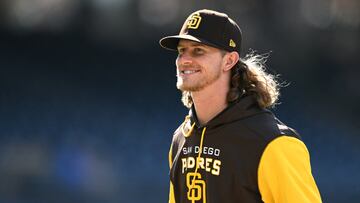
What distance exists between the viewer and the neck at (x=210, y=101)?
252 cm

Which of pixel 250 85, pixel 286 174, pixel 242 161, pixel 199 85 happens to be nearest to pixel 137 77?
pixel 250 85

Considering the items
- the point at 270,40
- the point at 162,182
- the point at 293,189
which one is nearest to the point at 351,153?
the point at 270,40

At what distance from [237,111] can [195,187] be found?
324 mm

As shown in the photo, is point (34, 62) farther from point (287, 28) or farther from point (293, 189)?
point (293, 189)

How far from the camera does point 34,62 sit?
317 inches

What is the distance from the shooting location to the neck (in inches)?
99.3

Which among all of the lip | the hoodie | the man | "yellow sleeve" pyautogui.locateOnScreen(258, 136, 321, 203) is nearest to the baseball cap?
the man

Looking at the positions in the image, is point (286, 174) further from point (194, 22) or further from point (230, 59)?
point (194, 22)

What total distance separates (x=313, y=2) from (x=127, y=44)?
2.29 m

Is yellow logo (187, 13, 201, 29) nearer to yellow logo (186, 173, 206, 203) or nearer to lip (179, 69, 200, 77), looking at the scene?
lip (179, 69, 200, 77)

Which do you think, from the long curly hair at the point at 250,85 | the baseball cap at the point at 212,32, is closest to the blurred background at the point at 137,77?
the long curly hair at the point at 250,85

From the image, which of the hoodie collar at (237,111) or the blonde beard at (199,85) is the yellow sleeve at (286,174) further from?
the blonde beard at (199,85)

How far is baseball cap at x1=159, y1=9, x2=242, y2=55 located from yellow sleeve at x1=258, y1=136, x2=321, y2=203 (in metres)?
0.46

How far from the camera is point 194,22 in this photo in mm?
2576
